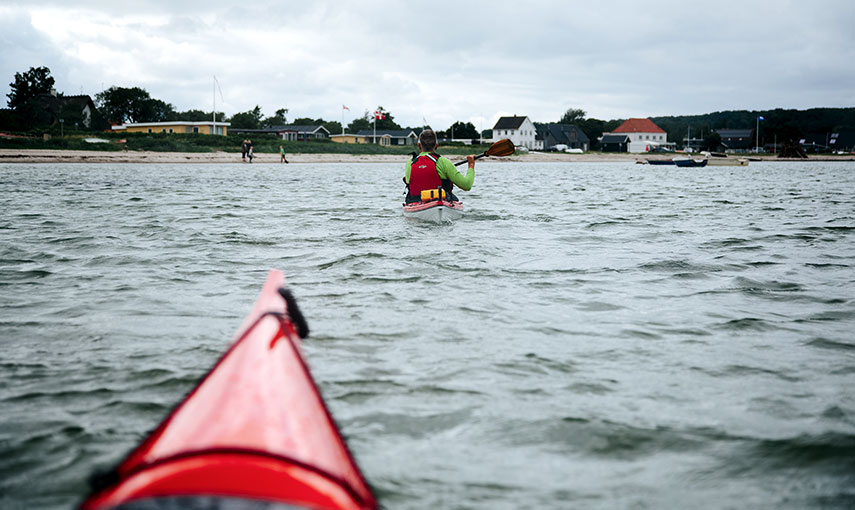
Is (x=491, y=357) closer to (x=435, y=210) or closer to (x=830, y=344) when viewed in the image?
(x=830, y=344)

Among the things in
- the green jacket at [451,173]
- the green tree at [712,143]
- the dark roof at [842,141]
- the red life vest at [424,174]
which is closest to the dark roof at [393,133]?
the green tree at [712,143]

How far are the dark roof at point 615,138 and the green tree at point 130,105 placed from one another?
74.7 meters

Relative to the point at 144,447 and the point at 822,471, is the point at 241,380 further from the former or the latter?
the point at 822,471

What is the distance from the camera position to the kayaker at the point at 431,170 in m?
11.1

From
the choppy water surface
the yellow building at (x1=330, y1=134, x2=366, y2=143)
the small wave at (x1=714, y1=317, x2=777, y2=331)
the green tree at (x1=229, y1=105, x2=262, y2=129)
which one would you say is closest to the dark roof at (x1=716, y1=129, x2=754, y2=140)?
the yellow building at (x1=330, y1=134, x2=366, y2=143)

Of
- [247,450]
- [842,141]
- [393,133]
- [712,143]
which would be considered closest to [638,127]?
[712,143]

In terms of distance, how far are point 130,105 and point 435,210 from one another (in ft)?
311

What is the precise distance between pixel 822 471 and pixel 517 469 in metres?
1.34

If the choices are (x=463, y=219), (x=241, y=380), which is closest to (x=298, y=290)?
(x=241, y=380)

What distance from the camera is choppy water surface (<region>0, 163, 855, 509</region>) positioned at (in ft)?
9.73

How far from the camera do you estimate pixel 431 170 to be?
11.2m

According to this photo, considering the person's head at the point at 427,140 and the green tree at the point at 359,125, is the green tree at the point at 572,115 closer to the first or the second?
the green tree at the point at 359,125

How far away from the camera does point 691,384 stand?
13.2 ft

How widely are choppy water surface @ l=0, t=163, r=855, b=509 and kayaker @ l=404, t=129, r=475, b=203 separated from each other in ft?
3.89
